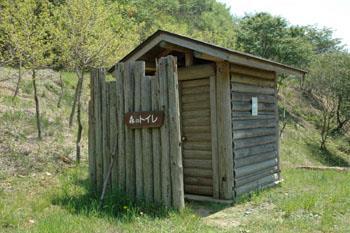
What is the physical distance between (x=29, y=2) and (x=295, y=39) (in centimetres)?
1753

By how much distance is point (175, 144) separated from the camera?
21.6ft

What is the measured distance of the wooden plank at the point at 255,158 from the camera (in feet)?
27.2

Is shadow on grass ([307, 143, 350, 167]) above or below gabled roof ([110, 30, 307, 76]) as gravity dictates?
below

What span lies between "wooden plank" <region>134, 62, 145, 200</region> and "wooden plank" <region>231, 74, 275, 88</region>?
82.8 inches

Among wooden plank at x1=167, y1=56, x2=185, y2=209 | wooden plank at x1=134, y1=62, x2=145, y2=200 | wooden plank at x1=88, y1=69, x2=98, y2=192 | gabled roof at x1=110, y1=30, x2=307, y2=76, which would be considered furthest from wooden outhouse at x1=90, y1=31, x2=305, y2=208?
wooden plank at x1=167, y1=56, x2=185, y2=209

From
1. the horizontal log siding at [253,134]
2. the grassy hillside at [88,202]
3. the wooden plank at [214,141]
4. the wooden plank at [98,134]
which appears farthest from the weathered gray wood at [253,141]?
the wooden plank at [98,134]

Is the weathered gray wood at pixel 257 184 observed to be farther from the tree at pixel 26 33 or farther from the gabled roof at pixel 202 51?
the tree at pixel 26 33

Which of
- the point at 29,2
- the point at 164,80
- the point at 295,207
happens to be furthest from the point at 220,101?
the point at 29,2

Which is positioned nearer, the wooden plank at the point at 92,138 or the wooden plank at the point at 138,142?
the wooden plank at the point at 138,142

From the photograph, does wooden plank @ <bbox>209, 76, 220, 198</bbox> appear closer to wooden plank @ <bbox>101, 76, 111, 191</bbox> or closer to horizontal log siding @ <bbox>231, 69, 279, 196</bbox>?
horizontal log siding @ <bbox>231, 69, 279, 196</bbox>

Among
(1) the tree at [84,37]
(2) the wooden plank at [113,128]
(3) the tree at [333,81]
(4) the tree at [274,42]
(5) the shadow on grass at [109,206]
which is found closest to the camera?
(5) the shadow on grass at [109,206]

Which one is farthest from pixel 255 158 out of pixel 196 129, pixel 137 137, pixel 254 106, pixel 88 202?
pixel 88 202

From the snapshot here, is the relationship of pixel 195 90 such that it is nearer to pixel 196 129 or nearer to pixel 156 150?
pixel 196 129

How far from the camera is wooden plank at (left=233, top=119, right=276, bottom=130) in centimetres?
829
